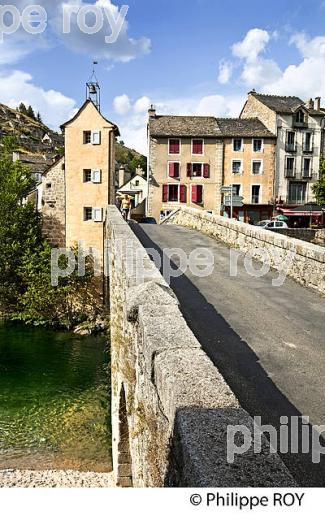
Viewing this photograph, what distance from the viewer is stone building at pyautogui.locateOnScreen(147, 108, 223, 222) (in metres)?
38.3

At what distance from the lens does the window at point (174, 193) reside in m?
38.6

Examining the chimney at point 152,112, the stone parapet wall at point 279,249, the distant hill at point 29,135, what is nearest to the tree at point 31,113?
the distant hill at point 29,135

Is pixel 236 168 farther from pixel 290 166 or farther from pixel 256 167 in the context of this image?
pixel 290 166

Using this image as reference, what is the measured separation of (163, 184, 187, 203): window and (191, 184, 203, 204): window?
2.17 ft

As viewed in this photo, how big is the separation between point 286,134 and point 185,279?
33806 mm

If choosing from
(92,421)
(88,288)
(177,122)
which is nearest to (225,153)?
(177,122)

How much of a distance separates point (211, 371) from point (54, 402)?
50.3 ft

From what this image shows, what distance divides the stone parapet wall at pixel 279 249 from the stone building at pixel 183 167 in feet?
74.9

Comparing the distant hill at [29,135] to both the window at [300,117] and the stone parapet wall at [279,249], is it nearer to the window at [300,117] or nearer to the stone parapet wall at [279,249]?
the window at [300,117]

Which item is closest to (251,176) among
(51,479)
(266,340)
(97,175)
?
(97,175)

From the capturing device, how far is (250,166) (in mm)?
39156

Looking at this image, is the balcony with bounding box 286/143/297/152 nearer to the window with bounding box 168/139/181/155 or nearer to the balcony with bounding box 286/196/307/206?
the balcony with bounding box 286/196/307/206

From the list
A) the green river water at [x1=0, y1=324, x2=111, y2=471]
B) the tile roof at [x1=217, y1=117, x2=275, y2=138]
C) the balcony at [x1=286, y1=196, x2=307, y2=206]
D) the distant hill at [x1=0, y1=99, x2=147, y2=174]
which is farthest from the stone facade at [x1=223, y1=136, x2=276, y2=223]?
the distant hill at [x1=0, y1=99, x2=147, y2=174]

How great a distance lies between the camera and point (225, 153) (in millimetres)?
38875
